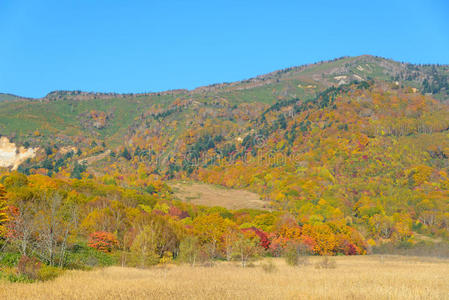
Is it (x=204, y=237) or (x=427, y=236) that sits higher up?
(x=204, y=237)

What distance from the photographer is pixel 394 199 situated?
17875 centimetres

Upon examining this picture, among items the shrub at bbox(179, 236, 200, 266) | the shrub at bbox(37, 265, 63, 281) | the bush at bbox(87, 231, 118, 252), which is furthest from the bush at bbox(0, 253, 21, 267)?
the bush at bbox(87, 231, 118, 252)

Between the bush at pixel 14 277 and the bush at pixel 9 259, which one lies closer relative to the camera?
the bush at pixel 14 277

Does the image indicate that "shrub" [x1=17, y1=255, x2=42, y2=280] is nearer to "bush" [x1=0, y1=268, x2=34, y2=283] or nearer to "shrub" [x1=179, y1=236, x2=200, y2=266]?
"bush" [x1=0, y1=268, x2=34, y2=283]

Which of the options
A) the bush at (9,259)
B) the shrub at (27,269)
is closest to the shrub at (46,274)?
the shrub at (27,269)

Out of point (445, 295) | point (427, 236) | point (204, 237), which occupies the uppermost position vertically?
point (445, 295)

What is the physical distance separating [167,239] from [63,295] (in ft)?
149

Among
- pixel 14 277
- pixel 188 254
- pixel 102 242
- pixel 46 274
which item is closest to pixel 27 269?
pixel 14 277

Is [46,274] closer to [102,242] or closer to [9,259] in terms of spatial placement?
[9,259]

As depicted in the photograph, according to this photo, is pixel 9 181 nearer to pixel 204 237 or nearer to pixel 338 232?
pixel 204 237

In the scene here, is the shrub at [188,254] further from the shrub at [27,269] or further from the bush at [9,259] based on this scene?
the shrub at [27,269]

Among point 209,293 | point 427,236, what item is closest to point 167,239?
point 209,293

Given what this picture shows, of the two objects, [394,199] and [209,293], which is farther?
[394,199]

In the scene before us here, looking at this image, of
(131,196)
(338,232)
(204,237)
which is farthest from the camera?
(131,196)
